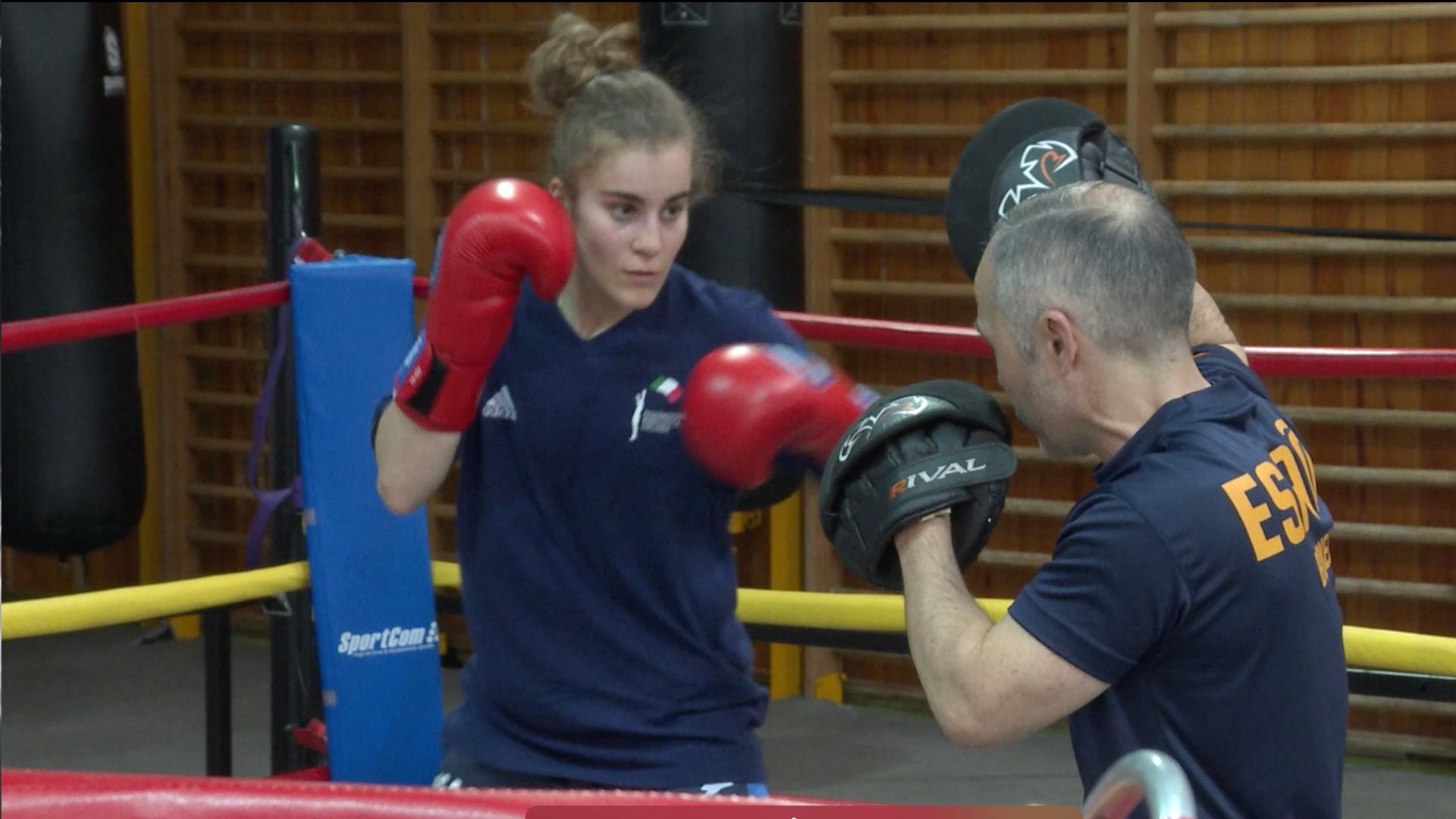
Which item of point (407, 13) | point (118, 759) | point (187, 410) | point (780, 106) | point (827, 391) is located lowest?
point (118, 759)

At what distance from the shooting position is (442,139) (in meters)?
5.54

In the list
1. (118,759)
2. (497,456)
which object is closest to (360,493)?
(497,456)

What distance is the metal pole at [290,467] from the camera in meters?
2.64

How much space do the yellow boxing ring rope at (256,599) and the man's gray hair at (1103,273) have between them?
3.21 feet

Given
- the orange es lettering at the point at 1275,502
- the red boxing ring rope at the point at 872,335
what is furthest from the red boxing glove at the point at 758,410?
the orange es lettering at the point at 1275,502

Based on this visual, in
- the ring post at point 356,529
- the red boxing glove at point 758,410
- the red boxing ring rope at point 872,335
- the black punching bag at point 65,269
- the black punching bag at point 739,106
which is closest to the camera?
the red boxing glove at point 758,410

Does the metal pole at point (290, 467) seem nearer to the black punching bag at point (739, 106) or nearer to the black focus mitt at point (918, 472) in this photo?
the black punching bag at point (739, 106)

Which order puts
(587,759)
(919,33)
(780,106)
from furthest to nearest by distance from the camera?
(919,33), (780,106), (587,759)

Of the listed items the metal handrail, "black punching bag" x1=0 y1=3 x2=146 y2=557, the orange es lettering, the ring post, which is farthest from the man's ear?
"black punching bag" x1=0 y1=3 x2=146 y2=557

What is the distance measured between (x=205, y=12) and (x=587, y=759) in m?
4.85

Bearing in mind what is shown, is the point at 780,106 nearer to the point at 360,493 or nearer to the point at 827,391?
the point at 360,493

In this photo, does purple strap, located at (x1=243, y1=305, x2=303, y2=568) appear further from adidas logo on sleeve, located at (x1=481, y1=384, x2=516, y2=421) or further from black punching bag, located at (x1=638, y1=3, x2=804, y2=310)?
black punching bag, located at (x1=638, y1=3, x2=804, y2=310)

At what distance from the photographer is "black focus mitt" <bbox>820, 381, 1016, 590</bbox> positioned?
50.6 inches

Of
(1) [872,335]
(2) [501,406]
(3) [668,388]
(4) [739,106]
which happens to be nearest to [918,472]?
(3) [668,388]
